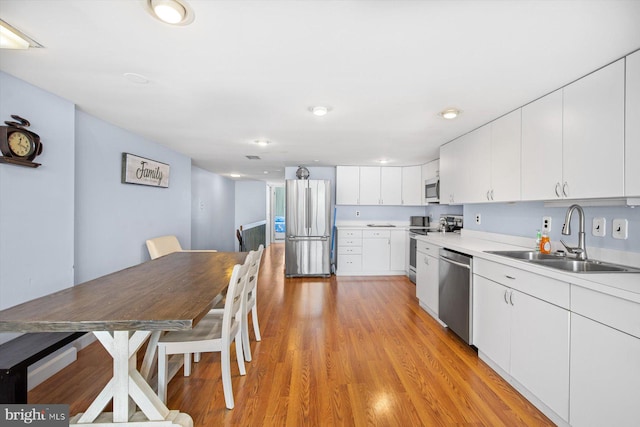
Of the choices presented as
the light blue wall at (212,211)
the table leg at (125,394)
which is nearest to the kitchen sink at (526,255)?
the table leg at (125,394)

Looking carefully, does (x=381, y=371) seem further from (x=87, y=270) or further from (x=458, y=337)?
(x=87, y=270)

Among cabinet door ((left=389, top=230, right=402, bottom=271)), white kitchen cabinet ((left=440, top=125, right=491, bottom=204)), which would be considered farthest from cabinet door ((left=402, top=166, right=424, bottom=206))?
white kitchen cabinet ((left=440, top=125, right=491, bottom=204))

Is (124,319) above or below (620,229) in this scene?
below

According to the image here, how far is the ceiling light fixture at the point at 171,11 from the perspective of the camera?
1.20 meters

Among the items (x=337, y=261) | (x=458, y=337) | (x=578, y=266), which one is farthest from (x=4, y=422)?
(x=337, y=261)

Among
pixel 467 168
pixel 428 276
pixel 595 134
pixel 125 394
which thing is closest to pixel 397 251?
pixel 428 276

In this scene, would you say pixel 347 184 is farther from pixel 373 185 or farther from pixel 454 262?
pixel 454 262

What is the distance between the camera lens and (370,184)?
5613mm

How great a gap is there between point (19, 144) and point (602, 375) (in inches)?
146

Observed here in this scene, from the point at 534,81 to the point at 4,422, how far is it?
3573 mm

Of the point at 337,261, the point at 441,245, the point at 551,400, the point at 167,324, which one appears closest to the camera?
the point at 167,324

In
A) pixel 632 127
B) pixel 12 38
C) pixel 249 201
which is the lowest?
pixel 249 201

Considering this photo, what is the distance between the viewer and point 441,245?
3.03 m

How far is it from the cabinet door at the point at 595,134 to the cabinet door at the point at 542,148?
0.20ft
